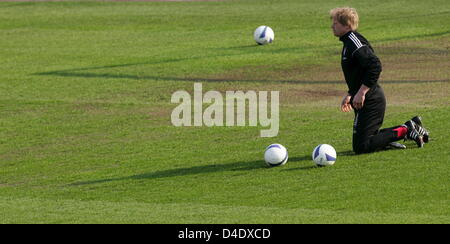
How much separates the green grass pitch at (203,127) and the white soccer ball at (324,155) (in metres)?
0.08

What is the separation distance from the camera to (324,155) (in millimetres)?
13023

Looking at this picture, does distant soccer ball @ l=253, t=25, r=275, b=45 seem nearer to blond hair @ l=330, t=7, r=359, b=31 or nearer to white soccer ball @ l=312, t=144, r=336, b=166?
blond hair @ l=330, t=7, r=359, b=31

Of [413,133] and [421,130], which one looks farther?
[421,130]

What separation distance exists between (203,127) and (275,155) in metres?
3.55

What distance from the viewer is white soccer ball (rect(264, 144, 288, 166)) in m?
13.2

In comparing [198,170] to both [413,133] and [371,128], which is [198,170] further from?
[413,133]

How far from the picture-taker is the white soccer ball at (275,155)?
1323 cm

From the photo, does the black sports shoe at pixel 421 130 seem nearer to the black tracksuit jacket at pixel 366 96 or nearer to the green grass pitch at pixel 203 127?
the green grass pitch at pixel 203 127

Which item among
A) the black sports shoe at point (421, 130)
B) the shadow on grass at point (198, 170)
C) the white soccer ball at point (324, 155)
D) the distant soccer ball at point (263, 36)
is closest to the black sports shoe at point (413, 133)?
the black sports shoe at point (421, 130)

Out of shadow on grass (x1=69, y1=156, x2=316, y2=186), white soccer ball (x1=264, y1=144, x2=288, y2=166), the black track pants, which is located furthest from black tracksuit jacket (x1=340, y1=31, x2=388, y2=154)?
white soccer ball (x1=264, y1=144, x2=288, y2=166)

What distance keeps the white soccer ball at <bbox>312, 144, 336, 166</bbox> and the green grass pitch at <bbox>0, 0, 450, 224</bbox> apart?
0.28 feet

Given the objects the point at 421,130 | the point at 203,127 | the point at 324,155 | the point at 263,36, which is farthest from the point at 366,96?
the point at 263,36
